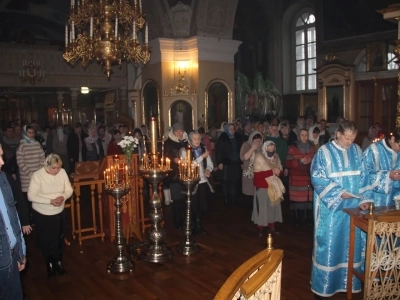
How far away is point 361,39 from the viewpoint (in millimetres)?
12438

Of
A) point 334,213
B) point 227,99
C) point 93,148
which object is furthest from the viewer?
point 227,99

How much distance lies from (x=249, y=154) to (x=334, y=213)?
9.00ft

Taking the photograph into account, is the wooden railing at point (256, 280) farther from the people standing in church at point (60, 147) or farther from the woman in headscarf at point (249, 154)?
the people standing in church at point (60, 147)

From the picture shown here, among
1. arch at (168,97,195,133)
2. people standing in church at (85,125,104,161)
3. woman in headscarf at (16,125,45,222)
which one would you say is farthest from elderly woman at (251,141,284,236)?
arch at (168,97,195,133)

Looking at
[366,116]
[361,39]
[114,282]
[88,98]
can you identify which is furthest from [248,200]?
[88,98]

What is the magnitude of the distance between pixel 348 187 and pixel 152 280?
89.4 inches

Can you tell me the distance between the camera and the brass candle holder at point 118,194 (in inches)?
183

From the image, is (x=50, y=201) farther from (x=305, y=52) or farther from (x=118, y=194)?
(x=305, y=52)

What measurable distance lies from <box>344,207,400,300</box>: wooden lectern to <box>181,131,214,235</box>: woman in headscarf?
2.57m

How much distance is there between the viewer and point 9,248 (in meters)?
2.87

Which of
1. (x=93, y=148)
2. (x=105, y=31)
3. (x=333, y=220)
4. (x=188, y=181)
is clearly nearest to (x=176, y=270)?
(x=188, y=181)

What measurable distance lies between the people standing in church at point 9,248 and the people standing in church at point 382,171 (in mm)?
2987

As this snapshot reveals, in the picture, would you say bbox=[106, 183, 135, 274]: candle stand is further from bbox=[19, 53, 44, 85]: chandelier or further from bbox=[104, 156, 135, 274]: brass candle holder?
bbox=[19, 53, 44, 85]: chandelier

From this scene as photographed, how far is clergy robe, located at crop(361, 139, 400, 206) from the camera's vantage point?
156 inches
